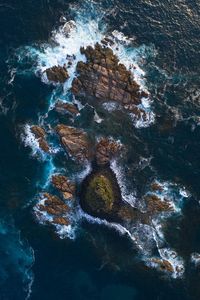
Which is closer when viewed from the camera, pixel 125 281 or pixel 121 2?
pixel 125 281

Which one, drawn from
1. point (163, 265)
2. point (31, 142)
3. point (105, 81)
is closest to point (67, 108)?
point (105, 81)

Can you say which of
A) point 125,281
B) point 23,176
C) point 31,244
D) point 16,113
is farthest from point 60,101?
point 125,281

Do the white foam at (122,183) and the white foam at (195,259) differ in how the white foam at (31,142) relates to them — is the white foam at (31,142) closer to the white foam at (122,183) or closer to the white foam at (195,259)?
the white foam at (122,183)

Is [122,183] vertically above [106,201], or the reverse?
[122,183]

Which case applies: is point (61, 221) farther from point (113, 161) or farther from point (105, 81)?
point (105, 81)

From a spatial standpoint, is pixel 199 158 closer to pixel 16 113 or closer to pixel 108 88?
pixel 108 88

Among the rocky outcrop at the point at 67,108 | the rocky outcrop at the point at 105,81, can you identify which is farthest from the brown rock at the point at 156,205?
the rocky outcrop at the point at 67,108

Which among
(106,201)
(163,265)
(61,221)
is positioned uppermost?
(106,201)
